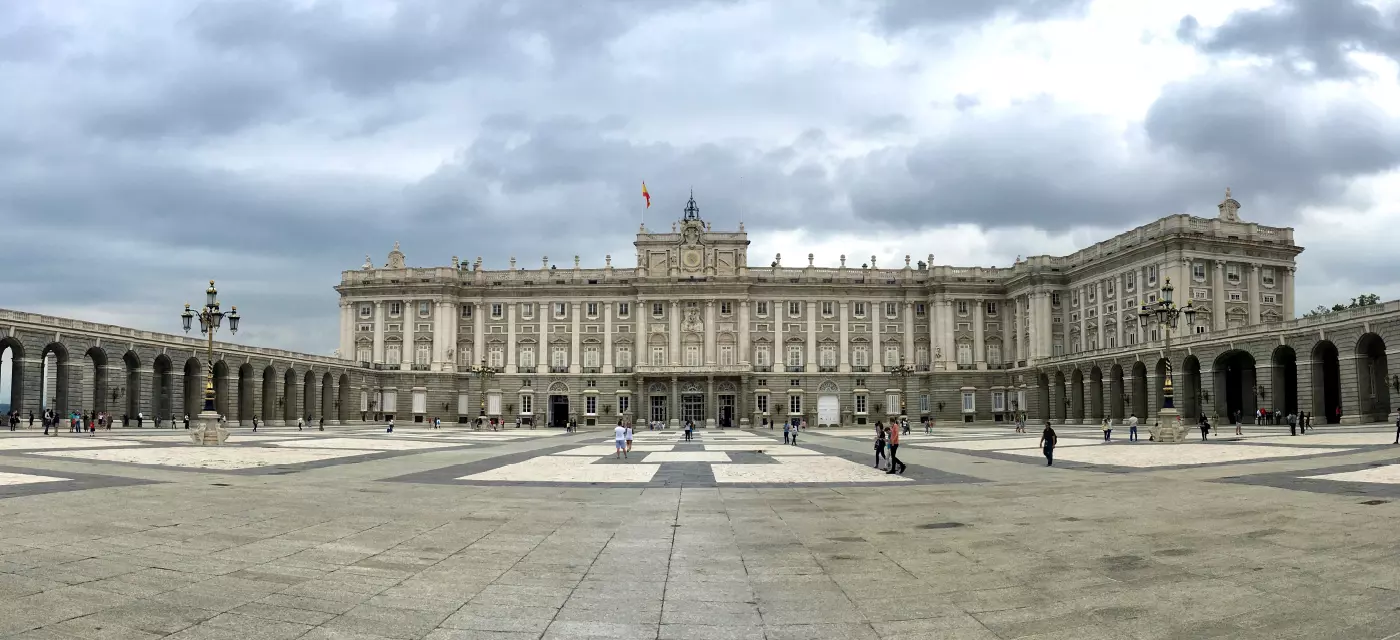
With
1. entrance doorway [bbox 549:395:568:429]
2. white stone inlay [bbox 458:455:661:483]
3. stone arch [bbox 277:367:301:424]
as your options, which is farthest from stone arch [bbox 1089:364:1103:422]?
stone arch [bbox 277:367:301:424]

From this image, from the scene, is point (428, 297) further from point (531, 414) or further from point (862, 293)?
point (862, 293)

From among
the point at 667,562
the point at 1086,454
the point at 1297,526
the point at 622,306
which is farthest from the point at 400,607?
the point at 622,306

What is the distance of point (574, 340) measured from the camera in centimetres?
10062

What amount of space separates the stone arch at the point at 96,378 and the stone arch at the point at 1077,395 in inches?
3111

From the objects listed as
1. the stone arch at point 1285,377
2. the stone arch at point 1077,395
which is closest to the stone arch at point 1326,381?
the stone arch at point 1285,377

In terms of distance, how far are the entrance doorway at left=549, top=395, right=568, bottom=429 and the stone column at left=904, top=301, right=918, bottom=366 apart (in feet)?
126

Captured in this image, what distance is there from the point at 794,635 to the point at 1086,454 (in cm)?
2873

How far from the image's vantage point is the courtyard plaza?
324 inches

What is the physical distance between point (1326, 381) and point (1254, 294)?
18.3 metres

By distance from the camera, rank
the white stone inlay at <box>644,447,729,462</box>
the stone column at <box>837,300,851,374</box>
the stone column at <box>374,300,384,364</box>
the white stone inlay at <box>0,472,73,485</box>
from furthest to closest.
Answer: the stone column at <box>374,300,384,364</box> < the stone column at <box>837,300,851,374</box> < the white stone inlay at <box>644,447,729,462</box> < the white stone inlay at <box>0,472,73,485</box>

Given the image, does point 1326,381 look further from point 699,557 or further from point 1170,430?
point 699,557

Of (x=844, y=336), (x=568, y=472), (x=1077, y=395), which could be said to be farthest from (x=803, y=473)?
(x=844, y=336)

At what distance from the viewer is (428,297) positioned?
99312 millimetres

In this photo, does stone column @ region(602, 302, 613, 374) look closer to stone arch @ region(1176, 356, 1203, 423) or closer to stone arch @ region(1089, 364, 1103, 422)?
stone arch @ region(1089, 364, 1103, 422)
